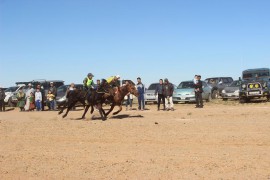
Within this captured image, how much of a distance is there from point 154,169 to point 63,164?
2.02 m

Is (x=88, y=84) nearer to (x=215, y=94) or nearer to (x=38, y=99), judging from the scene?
(x=38, y=99)

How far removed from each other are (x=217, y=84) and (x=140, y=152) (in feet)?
94.2

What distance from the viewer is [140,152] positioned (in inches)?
411

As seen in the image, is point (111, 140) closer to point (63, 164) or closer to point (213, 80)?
point (63, 164)

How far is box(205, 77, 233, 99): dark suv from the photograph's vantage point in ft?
121

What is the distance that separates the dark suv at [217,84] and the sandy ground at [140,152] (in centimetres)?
2102

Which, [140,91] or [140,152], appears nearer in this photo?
[140,152]

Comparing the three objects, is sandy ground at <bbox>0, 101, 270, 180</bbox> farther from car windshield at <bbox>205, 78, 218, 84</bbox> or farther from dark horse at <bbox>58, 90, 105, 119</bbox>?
car windshield at <bbox>205, 78, 218, 84</bbox>

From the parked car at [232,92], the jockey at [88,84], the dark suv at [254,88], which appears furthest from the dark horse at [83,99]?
the parked car at [232,92]

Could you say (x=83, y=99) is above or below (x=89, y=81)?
below

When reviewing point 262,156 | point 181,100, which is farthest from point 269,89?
point 262,156

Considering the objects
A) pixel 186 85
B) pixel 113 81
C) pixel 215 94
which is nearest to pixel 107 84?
pixel 113 81

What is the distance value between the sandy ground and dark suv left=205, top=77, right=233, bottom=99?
2102 centimetres

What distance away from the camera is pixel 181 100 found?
30797mm
